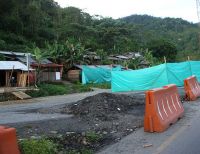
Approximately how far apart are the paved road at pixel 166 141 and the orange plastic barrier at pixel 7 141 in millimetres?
2380

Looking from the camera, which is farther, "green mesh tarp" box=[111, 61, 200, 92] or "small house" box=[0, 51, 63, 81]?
"small house" box=[0, 51, 63, 81]

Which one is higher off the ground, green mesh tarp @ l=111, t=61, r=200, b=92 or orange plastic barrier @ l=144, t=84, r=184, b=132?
green mesh tarp @ l=111, t=61, r=200, b=92

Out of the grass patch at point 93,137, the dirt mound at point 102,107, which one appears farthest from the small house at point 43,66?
the grass patch at point 93,137

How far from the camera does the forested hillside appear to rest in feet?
184

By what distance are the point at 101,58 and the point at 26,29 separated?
1259 centimetres

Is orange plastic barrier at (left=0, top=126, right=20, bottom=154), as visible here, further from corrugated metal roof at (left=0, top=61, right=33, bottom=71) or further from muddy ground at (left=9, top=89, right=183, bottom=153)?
corrugated metal roof at (left=0, top=61, right=33, bottom=71)

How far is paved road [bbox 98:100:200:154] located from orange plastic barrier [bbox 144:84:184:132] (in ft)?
0.69

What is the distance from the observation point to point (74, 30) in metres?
76.8

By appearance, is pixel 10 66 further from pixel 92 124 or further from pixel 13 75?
pixel 92 124

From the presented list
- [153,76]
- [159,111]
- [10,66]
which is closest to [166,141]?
[159,111]

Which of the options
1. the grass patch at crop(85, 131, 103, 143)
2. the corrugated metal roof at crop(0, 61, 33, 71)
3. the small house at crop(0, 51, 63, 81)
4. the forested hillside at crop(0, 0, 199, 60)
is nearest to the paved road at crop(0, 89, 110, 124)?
the grass patch at crop(85, 131, 103, 143)

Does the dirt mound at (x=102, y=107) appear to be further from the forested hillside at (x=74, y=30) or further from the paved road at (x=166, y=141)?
the forested hillside at (x=74, y=30)

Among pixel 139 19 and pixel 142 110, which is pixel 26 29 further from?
pixel 139 19

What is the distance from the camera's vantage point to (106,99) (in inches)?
623
